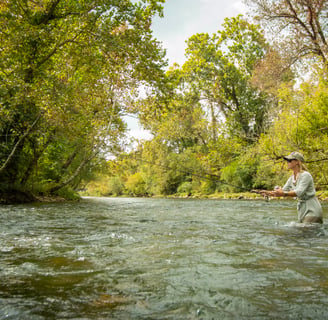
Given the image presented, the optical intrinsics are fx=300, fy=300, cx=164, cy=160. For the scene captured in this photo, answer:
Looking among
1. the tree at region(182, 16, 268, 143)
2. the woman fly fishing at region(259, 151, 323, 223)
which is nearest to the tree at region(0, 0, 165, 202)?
the woman fly fishing at region(259, 151, 323, 223)

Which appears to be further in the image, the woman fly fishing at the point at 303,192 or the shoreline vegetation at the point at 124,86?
the shoreline vegetation at the point at 124,86

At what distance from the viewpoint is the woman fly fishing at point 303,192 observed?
6629 mm

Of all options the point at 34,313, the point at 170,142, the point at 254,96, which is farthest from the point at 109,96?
the point at 170,142

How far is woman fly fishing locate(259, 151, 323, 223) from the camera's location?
261 inches

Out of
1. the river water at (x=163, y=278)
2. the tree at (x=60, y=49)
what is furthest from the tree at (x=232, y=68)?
the river water at (x=163, y=278)

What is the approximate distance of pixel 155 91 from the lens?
10891 mm

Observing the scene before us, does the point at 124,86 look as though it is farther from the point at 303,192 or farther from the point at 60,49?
the point at 303,192

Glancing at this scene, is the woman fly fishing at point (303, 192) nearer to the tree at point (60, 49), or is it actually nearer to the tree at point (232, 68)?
the tree at point (60, 49)

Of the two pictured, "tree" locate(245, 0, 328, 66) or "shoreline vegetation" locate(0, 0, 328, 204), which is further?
"tree" locate(245, 0, 328, 66)

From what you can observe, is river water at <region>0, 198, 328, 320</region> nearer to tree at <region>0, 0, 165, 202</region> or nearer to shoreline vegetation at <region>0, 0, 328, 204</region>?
shoreline vegetation at <region>0, 0, 328, 204</region>

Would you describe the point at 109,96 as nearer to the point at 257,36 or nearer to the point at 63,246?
the point at 63,246

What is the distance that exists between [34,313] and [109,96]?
17.2 metres

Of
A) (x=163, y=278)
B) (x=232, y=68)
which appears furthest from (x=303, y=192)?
(x=232, y=68)

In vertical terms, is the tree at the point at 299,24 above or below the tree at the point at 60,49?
above
